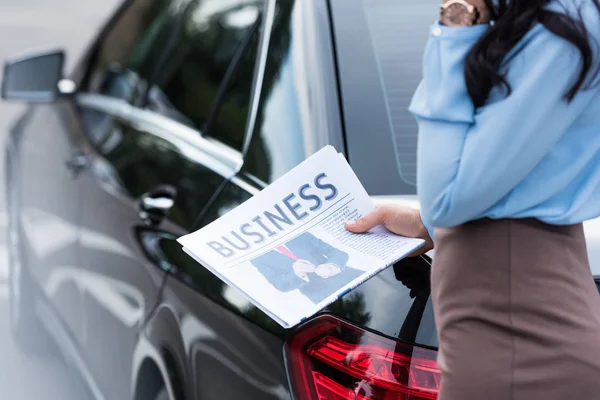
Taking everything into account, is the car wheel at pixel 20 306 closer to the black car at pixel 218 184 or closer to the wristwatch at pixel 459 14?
the black car at pixel 218 184

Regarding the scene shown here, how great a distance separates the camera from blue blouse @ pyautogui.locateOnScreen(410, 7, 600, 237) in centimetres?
139

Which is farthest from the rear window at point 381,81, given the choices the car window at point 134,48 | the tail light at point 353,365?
the car window at point 134,48

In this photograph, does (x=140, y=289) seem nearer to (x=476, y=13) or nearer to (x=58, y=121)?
(x=476, y=13)

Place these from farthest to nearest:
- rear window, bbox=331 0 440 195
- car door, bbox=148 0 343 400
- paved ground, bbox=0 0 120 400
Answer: paved ground, bbox=0 0 120 400, rear window, bbox=331 0 440 195, car door, bbox=148 0 343 400

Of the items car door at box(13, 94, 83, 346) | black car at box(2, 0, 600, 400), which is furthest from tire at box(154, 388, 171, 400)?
car door at box(13, 94, 83, 346)

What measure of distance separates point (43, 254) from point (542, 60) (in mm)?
2768

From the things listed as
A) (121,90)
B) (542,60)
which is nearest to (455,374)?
(542,60)

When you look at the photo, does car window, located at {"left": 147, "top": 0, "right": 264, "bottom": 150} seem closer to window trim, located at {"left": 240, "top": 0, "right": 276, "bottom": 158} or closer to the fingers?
window trim, located at {"left": 240, "top": 0, "right": 276, "bottom": 158}

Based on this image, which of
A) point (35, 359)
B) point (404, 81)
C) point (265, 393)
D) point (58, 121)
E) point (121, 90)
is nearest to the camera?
point (265, 393)

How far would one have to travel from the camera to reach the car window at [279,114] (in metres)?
2.25

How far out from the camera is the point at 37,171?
4.06m

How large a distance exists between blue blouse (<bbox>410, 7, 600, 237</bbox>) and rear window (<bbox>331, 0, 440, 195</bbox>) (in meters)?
0.67

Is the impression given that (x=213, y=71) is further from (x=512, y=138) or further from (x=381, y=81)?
(x=512, y=138)

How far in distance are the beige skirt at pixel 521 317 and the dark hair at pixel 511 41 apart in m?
0.20
